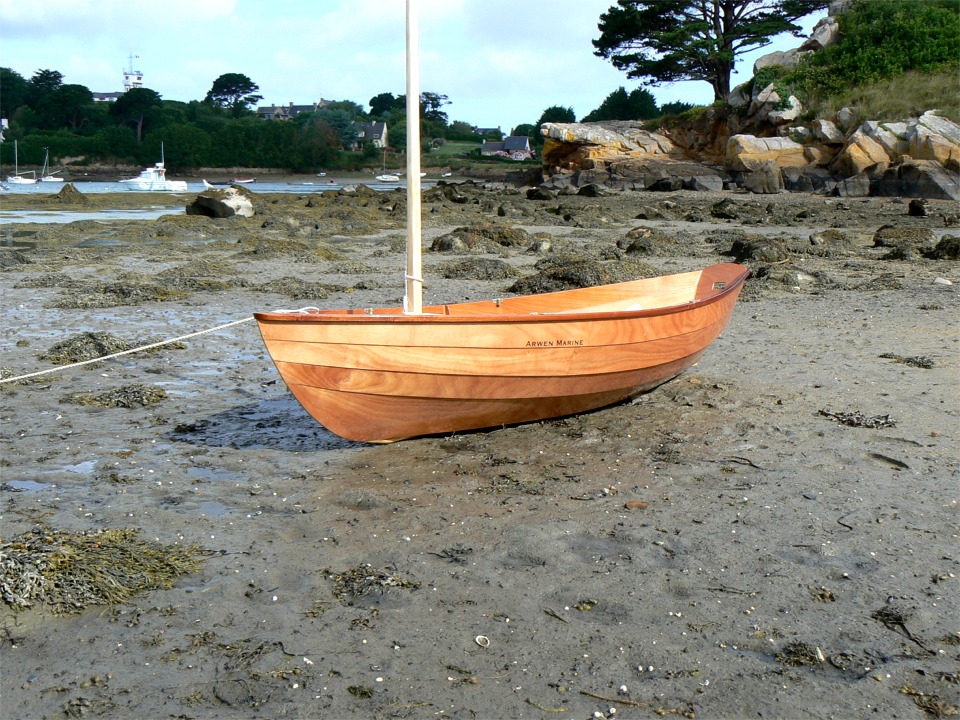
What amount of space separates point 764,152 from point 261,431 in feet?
124

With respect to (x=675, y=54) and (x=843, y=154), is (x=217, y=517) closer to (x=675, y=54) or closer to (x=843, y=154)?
(x=843, y=154)

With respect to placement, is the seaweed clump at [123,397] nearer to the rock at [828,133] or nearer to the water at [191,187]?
the rock at [828,133]

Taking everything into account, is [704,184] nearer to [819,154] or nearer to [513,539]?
[819,154]

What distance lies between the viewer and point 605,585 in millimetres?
4004

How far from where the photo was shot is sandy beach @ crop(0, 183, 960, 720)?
325cm

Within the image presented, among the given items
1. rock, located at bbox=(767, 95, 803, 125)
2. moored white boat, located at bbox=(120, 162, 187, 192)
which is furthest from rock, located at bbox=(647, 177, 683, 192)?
moored white boat, located at bbox=(120, 162, 187, 192)

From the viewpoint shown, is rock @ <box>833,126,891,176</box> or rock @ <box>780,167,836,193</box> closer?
rock @ <box>780,167,836,193</box>

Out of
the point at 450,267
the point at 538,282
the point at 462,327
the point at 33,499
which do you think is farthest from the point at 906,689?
the point at 450,267

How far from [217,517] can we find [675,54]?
50.9 m

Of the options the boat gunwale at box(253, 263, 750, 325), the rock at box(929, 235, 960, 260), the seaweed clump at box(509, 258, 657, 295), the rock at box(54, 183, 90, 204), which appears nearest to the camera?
the boat gunwale at box(253, 263, 750, 325)

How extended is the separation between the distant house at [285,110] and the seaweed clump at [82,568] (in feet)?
522

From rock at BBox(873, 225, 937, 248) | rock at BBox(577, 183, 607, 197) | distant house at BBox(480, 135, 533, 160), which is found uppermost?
distant house at BBox(480, 135, 533, 160)

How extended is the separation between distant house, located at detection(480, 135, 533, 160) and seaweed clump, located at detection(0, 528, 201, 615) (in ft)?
337

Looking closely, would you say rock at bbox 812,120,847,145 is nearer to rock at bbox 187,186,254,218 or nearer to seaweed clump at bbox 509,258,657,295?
rock at bbox 187,186,254,218
